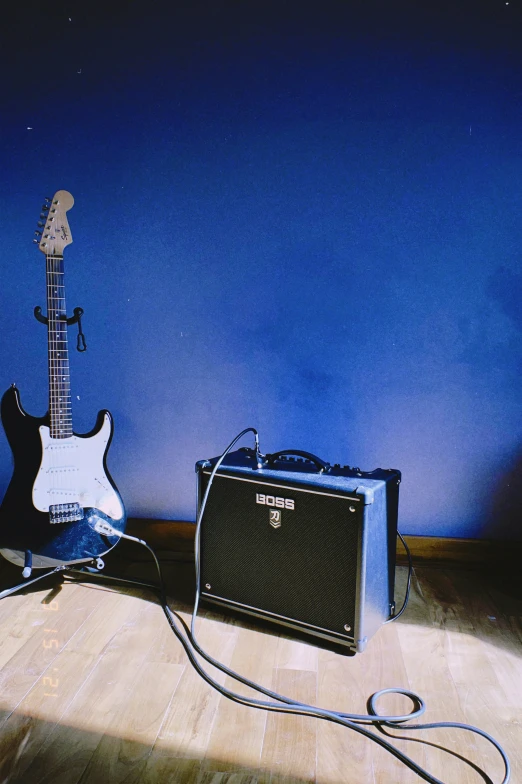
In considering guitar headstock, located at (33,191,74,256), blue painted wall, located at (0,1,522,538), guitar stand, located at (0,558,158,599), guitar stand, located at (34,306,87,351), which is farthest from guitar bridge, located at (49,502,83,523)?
guitar headstock, located at (33,191,74,256)

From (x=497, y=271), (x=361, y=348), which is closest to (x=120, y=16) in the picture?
(x=361, y=348)

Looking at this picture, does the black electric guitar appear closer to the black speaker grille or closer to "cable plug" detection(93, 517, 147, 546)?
"cable plug" detection(93, 517, 147, 546)

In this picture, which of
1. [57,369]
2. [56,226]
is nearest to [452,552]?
[57,369]

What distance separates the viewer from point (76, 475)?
62.0 inches

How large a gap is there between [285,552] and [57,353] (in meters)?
0.83

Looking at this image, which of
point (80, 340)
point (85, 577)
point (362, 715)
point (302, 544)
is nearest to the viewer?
point (362, 715)

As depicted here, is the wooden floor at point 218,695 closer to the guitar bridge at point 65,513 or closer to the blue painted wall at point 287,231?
the guitar bridge at point 65,513

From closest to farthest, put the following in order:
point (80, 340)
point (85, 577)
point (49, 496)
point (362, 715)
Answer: point (362, 715)
point (49, 496)
point (85, 577)
point (80, 340)

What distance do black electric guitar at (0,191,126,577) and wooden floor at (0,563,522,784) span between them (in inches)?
5.5

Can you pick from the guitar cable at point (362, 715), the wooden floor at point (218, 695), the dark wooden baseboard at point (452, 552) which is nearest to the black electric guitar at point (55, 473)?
the wooden floor at point (218, 695)

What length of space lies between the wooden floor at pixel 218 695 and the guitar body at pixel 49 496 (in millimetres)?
132

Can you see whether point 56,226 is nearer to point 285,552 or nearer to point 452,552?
point 285,552

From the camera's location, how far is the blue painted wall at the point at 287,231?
1634mm

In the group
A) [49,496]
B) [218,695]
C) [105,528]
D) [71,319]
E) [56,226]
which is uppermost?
[56,226]
